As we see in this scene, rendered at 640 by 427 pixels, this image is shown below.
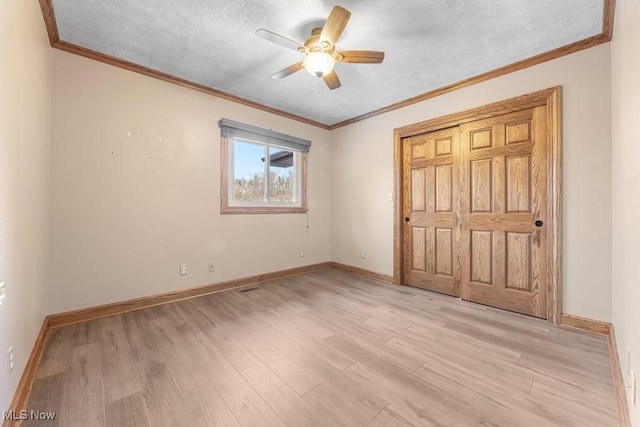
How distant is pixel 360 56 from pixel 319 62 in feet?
1.20

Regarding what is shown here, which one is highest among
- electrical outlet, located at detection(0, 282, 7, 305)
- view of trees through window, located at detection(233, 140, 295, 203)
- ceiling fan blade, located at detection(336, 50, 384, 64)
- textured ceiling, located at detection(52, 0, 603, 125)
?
textured ceiling, located at detection(52, 0, 603, 125)

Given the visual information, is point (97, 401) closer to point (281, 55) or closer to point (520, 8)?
point (281, 55)

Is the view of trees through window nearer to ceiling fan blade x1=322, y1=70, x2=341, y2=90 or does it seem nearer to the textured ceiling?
the textured ceiling

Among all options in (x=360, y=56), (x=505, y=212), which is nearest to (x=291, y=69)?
(x=360, y=56)

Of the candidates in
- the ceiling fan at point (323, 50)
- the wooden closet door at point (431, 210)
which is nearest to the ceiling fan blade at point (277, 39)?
the ceiling fan at point (323, 50)

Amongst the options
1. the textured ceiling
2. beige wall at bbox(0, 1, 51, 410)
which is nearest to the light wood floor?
beige wall at bbox(0, 1, 51, 410)

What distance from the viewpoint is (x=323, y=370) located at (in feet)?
5.76

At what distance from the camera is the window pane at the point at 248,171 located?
12.1ft

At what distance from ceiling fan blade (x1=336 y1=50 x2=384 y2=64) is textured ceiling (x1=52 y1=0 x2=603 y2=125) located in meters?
0.21

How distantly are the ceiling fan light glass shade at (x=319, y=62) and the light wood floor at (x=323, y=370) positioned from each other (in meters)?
2.22

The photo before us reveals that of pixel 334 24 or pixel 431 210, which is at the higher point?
pixel 334 24

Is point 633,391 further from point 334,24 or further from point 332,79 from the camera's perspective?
point 332,79

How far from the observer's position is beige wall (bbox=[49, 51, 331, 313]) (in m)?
2.42

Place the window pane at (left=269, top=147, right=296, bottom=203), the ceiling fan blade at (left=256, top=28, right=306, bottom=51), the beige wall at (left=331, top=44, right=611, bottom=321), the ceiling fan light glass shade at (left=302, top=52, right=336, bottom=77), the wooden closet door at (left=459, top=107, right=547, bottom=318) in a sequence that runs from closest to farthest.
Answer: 1. the ceiling fan blade at (left=256, top=28, right=306, bottom=51)
2. the ceiling fan light glass shade at (left=302, top=52, right=336, bottom=77)
3. the beige wall at (left=331, top=44, right=611, bottom=321)
4. the wooden closet door at (left=459, top=107, right=547, bottom=318)
5. the window pane at (left=269, top=147, right=296, bottom=203)
